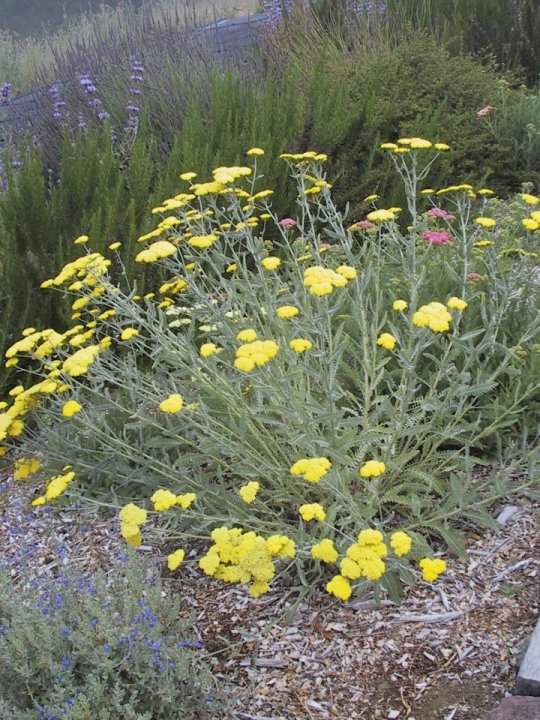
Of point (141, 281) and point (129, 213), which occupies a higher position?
point (129, 213)

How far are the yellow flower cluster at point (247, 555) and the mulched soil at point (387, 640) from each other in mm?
164

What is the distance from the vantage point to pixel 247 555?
1964 mm

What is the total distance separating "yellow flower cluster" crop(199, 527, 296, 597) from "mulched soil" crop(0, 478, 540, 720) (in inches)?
6.4

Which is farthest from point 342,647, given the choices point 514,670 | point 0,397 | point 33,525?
point 0,397

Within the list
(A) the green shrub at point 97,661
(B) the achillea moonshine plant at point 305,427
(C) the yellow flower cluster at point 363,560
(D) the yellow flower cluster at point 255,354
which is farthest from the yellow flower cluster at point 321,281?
(A) the green shrub at point 97,661

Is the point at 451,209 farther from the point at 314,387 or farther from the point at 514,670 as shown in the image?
the point at 514,670

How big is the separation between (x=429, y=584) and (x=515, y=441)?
31.3 inches

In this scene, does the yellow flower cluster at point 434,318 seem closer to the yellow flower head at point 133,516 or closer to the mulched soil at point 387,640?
the mulched soil at point 387,640

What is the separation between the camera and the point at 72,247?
12.6ft

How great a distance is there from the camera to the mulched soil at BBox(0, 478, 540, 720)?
1.88m

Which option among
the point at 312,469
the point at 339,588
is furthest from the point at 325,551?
the point at 312,469

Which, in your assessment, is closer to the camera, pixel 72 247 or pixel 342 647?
pixel 342 647

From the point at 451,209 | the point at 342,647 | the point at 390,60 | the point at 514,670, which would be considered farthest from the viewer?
the point at 390,60

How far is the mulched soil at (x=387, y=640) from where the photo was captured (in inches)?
74.0
